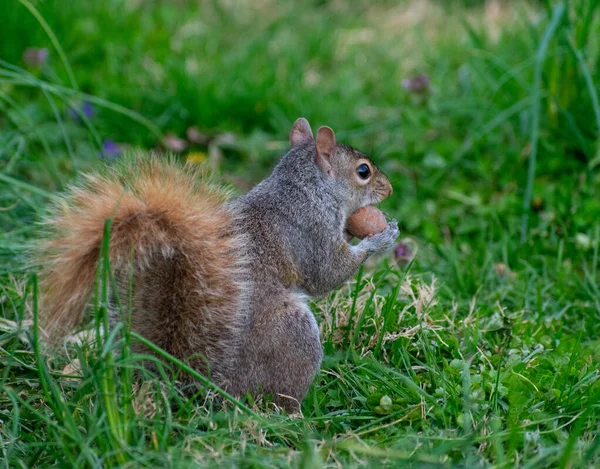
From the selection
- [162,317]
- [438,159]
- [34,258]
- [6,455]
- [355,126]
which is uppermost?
[355,126]

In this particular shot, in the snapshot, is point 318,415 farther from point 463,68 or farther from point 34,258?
point 463,68

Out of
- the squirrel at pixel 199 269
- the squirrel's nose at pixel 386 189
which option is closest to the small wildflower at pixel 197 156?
the squirrel's nose at pixel 386 189

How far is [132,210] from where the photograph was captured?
7.46ft

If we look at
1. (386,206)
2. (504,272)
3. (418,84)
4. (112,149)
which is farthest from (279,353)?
(418,84)

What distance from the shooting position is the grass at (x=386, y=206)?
2248 millimetres

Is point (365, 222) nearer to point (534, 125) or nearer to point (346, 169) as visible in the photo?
point (346, 169)

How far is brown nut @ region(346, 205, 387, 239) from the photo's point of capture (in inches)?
119

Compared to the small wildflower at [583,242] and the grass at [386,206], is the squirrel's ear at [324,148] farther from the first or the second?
the small wildflower at [583,242]

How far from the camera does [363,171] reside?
302cm

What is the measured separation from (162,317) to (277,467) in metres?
0.56

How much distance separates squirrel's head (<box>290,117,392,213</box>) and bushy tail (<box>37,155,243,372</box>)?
1.84 feet

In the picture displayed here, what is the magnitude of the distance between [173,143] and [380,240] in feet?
6.12

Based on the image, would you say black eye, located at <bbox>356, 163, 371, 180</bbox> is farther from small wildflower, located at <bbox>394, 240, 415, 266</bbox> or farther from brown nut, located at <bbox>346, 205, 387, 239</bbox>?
small wildflower, located at <bbox>394, 240, 415, 266</bbox>

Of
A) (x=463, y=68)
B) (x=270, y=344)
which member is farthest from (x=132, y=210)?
(x=463, y=68)
